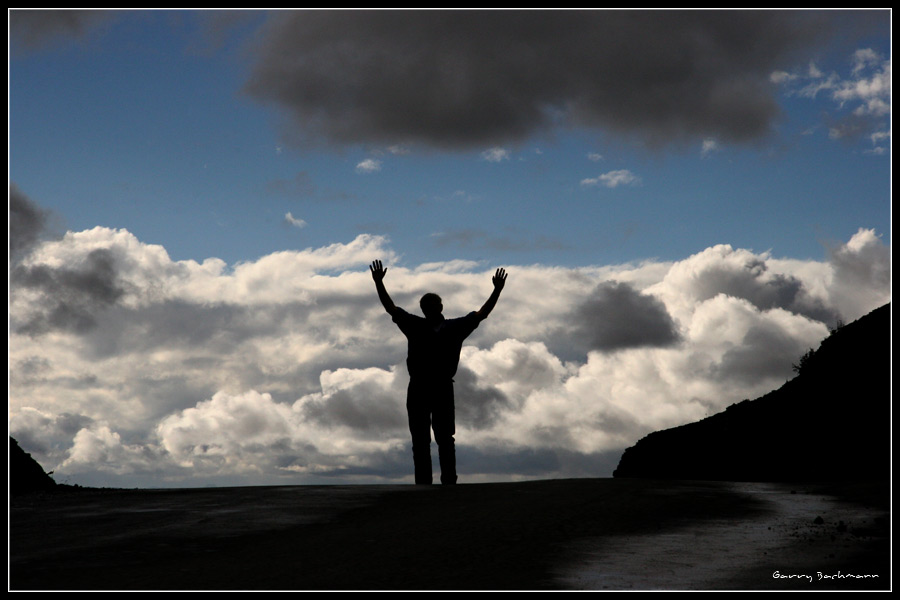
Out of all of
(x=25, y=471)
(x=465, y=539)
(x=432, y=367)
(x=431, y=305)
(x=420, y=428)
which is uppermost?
(x=431, y=305)

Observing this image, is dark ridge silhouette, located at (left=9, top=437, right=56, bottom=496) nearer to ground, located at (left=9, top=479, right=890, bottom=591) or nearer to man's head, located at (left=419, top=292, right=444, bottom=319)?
ground, located at (left=9, top=479, right=890, bottom=591)

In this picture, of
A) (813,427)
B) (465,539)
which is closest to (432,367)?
(465,539)

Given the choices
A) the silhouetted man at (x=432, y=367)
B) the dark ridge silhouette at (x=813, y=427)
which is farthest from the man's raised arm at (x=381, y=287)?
the dark ridge silhouette at (x=813, y=427)

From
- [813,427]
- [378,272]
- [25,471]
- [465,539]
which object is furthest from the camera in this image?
[813,427]

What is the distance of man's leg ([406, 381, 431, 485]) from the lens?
10570mm

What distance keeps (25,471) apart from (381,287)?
13970 mm

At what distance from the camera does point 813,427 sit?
21.6m

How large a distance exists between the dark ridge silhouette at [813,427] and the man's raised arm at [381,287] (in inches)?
470

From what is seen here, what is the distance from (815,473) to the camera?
19.9 m

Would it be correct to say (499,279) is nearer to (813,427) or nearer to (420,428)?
(420,428)

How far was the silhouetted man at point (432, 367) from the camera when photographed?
10477 millimetres

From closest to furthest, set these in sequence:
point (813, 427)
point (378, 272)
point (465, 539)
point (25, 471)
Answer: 1. point (465, 539)
2. point (378, 272)
3. point (25, 471)
4. point (813, 427)

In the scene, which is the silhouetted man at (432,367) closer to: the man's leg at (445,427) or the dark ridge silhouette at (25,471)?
the man's leg at (445,427)

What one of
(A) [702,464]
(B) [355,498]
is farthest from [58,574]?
(A) [702,464]
